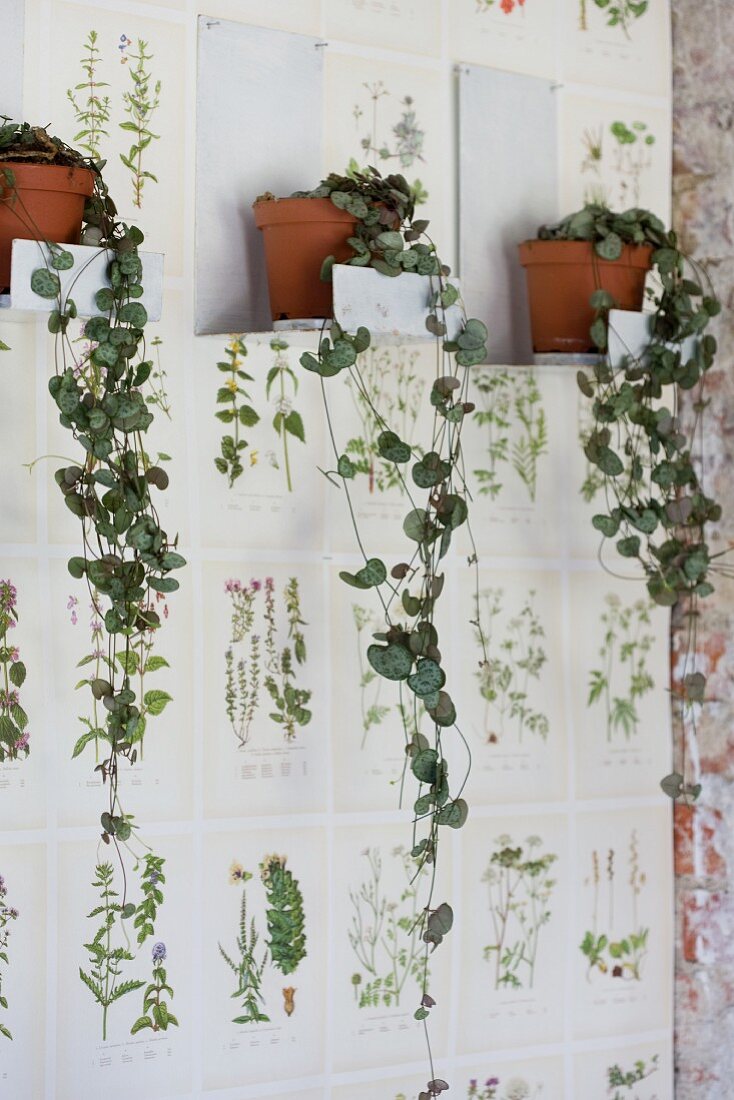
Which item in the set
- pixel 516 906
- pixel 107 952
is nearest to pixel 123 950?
pixel 107 952

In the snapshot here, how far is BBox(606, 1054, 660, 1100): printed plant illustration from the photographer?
2.26 m

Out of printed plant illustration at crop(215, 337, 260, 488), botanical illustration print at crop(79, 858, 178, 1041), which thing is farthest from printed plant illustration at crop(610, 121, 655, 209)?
botanical illustration print at crop(79, 858, 178, 1041)

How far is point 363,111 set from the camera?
2.12 m

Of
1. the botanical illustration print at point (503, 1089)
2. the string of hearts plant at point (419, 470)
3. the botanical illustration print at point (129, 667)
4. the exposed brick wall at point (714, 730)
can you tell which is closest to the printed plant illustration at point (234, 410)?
the string of hearts plant at point (419, 470)

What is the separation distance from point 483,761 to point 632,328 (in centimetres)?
74

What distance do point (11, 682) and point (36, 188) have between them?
673mm

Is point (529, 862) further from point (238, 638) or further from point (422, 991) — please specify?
point (238, 638)

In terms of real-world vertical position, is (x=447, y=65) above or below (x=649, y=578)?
above

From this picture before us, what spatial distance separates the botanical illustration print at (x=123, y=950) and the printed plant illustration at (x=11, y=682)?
215 mm

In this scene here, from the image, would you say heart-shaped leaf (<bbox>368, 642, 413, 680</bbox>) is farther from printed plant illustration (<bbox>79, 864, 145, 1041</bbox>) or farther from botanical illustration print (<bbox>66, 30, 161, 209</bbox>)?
botanical illustration print (<bbox>66, 30, 161, 209</bbox>)

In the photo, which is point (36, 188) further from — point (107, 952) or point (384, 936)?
point (384, 936)

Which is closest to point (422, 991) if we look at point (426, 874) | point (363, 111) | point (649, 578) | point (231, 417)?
point (426, 874)

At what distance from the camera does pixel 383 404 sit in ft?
7.00

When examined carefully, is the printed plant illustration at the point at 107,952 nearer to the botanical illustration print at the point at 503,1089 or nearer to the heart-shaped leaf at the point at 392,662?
the heart-shaped leaf at the point at 392,662
